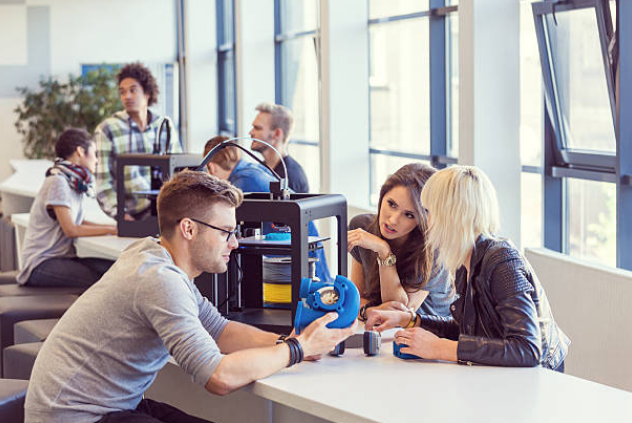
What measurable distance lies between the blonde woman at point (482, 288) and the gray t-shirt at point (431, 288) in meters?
0.50

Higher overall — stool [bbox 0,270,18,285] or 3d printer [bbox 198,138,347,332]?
3d printer [bbox 198,138,347,332]

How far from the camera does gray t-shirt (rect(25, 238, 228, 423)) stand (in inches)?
84.0

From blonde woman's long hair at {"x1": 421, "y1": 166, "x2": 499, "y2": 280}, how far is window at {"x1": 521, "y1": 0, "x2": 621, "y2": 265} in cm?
170

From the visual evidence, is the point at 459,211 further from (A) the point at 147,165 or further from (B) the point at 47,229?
(B) the point at 47,229

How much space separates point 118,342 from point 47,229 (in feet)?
8.91

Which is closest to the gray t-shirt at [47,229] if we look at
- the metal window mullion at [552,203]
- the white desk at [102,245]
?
the white desk at [102,245]

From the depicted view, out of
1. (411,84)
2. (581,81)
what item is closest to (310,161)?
(411,84)

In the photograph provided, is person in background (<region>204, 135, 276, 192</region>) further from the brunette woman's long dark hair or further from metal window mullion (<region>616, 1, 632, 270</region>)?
metal window mullion (<region>616, 1, 632, 270</region>)

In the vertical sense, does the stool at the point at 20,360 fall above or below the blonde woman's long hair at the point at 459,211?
below

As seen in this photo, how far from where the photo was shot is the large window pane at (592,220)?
3.99 metres

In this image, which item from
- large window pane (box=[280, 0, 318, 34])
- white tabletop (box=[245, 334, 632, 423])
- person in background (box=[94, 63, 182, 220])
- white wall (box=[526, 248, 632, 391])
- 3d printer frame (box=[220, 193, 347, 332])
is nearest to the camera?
white tabletop (box=[245, 334, 632, 423])

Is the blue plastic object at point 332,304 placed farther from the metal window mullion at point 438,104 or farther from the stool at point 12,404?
the metal window mullion at point 438,104

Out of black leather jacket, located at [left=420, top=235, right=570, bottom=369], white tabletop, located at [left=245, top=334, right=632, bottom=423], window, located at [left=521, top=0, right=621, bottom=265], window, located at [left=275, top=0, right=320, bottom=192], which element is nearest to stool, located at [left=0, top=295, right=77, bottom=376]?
white tabletop, located at [left=245, top=334, right=632, bottom=423]

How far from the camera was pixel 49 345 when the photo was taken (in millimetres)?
2268
